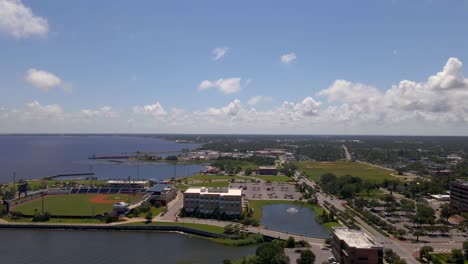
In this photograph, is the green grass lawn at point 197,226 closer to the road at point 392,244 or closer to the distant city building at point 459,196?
the road at point 392,244

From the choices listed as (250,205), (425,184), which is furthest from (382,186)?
(250,205)

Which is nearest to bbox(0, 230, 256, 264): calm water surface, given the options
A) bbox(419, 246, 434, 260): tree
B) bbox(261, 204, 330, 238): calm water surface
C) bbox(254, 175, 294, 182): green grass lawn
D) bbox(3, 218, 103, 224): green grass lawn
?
bbox(3, 218, 103, 224): green grass lawn

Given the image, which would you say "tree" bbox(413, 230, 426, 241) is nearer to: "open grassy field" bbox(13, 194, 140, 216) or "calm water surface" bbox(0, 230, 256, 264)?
"calm water surface" bbox(0, 230, 256, 264)

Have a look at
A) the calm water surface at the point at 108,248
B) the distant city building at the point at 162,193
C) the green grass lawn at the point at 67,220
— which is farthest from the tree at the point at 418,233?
the green grass lawn at the point at 67,220

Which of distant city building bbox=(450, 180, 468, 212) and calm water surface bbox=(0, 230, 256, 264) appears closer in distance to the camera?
calm water surface bbox=(0, 230, 256, 264)

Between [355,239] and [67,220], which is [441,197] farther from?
[67,220]

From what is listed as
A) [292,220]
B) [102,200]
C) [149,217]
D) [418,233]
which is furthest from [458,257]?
[102,200]

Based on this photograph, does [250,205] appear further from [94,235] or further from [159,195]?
[94,235]
